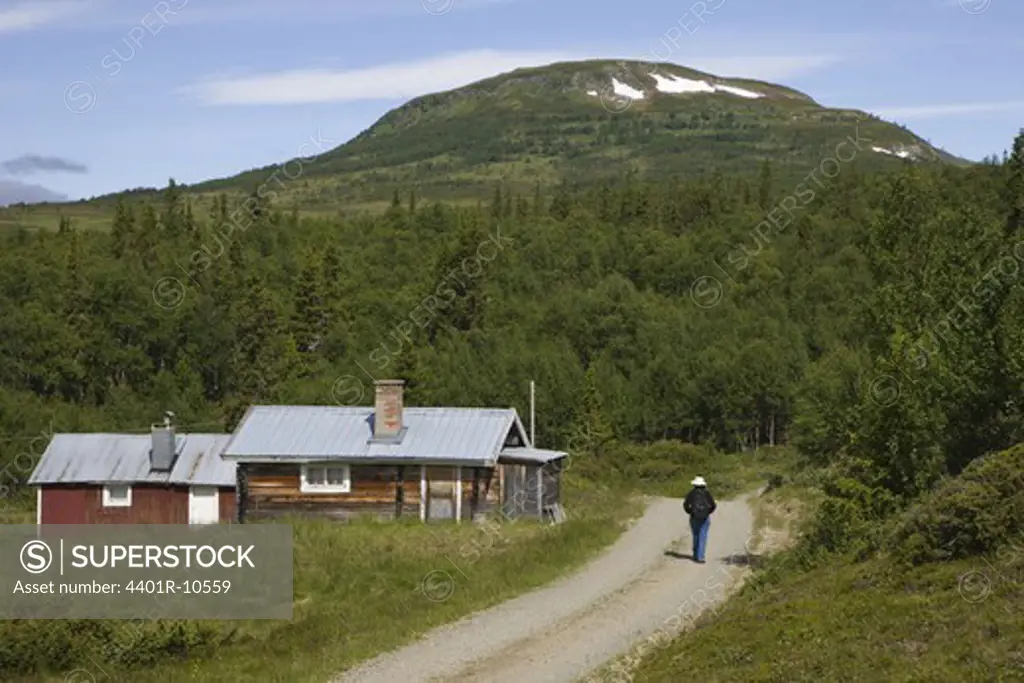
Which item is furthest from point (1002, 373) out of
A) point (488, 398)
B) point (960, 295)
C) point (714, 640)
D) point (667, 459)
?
point (488, 398)

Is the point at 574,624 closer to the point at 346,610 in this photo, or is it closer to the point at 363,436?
the point at 346,610

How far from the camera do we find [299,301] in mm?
93812

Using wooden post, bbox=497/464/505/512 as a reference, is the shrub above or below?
above

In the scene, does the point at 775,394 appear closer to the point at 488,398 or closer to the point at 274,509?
the point at 488,398

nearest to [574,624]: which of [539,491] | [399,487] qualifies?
[539,491]

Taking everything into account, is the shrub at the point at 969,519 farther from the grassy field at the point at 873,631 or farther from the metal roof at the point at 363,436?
the metal roof at the point at 363,436

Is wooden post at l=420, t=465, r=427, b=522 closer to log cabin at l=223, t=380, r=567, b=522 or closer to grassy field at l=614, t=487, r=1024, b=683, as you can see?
log cabin at l=223, t=380, r=567, b=522

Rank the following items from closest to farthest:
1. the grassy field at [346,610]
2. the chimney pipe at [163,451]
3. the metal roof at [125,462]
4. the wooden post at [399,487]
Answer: the grassy field at [346,610] < the wooden post at [399,487] < the metal roof at [125,462] < the chimney pipe at [163,451]

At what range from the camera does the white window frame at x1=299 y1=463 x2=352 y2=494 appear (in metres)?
37.0

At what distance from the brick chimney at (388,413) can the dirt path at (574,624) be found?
1204 centimetres

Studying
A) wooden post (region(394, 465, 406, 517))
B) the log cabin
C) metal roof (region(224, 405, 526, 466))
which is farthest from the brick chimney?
wooden post (region(394, 465, 406, 517))

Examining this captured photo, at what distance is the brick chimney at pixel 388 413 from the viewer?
3684cm

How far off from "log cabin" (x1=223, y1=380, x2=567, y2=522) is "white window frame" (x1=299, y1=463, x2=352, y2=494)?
3cm

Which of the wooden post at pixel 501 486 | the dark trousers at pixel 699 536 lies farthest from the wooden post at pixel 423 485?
the dark trousers at pixel 699 536
